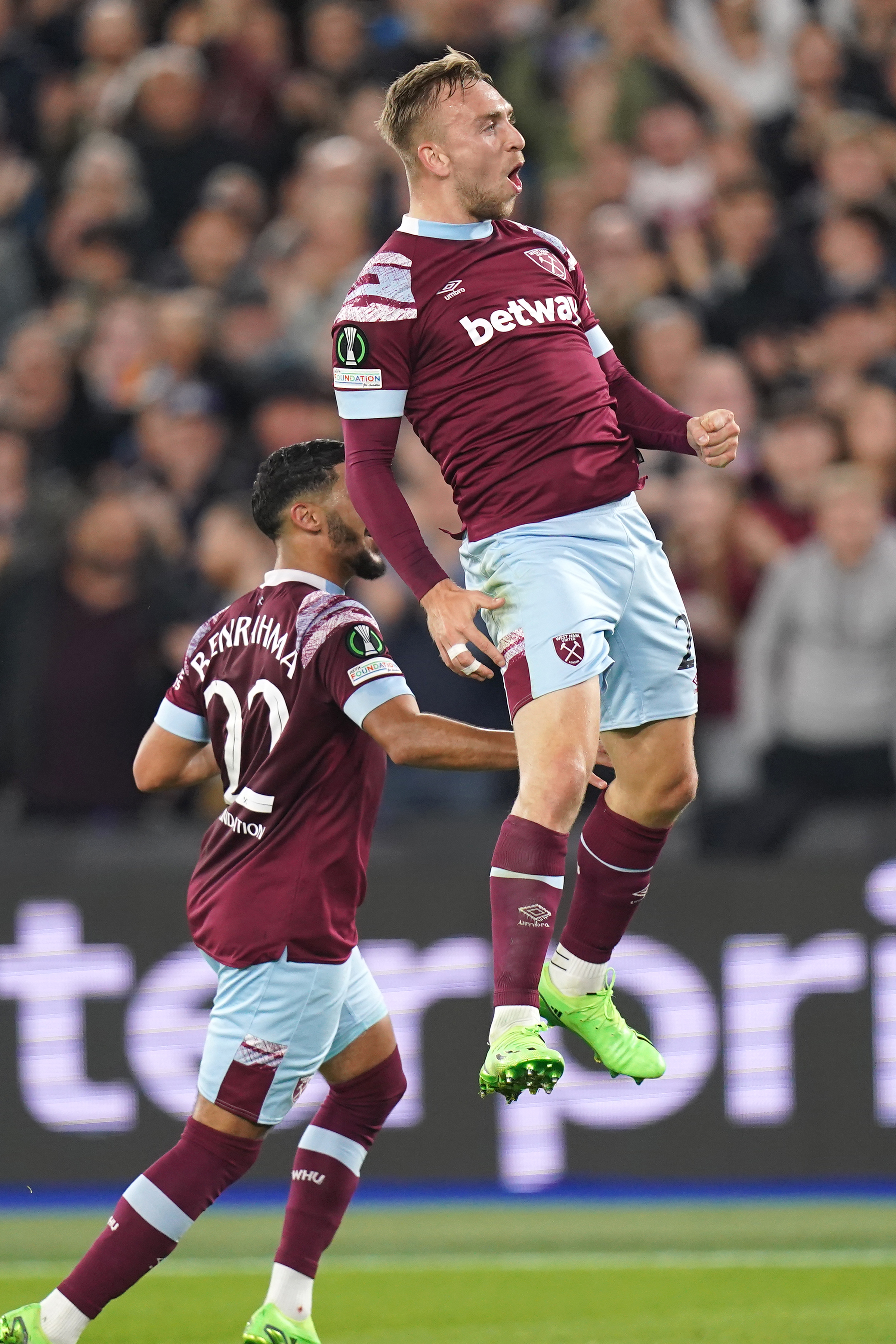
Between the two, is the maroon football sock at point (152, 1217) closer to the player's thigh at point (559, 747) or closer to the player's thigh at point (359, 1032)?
the player's thigh at point (359, 1032)

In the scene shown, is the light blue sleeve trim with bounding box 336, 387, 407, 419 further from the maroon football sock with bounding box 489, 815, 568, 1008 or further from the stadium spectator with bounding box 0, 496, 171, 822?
the stadium spectator with bounding box 0, 496, 171, 822

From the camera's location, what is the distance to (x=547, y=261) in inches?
169

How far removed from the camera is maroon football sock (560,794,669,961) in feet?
14.5

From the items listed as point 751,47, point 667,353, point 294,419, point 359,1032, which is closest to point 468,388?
point 359,1032

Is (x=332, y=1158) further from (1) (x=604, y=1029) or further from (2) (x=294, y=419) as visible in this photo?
(2) (x=294, y=419)

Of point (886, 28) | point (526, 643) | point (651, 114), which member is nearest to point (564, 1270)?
point (526, 643)

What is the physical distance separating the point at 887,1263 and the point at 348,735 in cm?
292

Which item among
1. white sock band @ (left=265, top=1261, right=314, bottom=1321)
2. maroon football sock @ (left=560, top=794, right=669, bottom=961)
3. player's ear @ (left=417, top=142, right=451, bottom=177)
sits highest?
player's ear @ (left=417, top=142, right=451, bottom=177)

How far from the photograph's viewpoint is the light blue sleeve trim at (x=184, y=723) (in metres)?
4.88

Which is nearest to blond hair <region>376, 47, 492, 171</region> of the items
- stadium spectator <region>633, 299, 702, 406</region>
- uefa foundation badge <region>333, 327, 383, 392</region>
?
uefa foundation badge <region>333, 327, 383, 392</region>

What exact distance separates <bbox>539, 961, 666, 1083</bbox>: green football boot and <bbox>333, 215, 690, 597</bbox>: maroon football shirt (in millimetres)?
1042

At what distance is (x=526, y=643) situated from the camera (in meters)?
4.05

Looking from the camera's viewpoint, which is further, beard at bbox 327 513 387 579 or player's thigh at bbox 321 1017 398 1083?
player's thigh at bbox 321 1017 398 1083

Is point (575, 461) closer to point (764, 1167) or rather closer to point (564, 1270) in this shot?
point (564, 1270)
